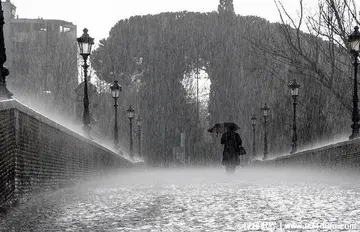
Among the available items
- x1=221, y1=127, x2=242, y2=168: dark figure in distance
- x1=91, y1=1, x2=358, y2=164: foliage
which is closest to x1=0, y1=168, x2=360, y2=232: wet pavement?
x1=221, y1=127, x2=242, y2=168: dark figure in distance

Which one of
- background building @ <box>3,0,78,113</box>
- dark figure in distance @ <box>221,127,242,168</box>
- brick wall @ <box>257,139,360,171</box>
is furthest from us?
background building @ <box>3,0,78,113</box>

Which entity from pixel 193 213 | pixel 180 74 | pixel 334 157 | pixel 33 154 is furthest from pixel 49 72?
pixel 193 213

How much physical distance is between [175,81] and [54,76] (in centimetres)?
1109

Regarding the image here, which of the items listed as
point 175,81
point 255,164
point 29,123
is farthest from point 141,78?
point 29,123

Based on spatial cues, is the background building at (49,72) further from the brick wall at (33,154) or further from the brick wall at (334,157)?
the brick wall at (33,154)

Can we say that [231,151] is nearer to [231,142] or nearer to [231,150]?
[231,150]

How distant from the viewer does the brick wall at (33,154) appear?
7543 millimetres

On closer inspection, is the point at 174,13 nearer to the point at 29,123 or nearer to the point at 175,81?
the point at 175,81

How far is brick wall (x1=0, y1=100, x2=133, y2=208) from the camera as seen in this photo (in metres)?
7.54

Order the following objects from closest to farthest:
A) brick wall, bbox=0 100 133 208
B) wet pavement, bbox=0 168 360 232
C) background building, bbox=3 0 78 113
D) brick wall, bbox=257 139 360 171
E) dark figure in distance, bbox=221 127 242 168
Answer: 1. wet pavement, bbox=0 168 360 232
2. brick wall, bbox=0 100 133 208
3. brick wall, bbox=257 139 360 171
4. dark figure in distance, bbox=221 127 242 168
5. background building, bbox=3 0 78 113

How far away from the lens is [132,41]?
51000 mm

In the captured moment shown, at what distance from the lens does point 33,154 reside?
30.1 feet

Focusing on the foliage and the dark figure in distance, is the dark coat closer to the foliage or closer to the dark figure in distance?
the dark figure in distance

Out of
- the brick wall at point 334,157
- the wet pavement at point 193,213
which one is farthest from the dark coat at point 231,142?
the wet pavement at point 193,213
